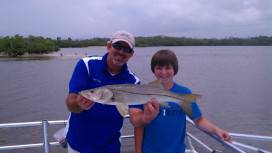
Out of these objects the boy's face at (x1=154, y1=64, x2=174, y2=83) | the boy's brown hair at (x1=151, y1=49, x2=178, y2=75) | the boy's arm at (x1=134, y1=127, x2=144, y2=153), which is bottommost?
the boy's arm at (x1=134, y1=127, x2=144, y2=153)

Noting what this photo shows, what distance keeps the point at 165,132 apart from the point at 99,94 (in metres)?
0.79

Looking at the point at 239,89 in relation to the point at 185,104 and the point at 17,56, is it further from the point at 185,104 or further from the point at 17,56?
the point at 17,56

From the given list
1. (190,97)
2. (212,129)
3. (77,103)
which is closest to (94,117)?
(77,103)

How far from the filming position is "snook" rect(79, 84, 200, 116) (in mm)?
3570

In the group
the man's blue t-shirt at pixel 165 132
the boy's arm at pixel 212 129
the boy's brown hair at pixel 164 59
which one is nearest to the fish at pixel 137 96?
the man's blue t-shirt at pixel 165 132

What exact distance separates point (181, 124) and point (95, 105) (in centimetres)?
90

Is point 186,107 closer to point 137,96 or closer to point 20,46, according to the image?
point 137,96

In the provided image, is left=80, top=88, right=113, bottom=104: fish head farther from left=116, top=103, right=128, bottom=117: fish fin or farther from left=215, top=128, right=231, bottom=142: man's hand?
left=215, top=128, right=231, bottom=142: man's hand

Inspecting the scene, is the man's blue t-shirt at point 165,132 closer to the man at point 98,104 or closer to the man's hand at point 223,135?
the man at point 98,104

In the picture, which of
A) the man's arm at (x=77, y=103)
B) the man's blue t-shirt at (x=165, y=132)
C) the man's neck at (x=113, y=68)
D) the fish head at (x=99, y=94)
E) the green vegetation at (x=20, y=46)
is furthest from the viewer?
the green vegetation at (x=20, y=46)

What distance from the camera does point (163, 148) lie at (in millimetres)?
3775

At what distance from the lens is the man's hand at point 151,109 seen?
357 centimetres

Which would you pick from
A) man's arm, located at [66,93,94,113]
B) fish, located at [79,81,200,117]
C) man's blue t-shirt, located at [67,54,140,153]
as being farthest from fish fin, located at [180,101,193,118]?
man's arm, located at [66,93,94,113]

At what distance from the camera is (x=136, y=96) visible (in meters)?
3.66
